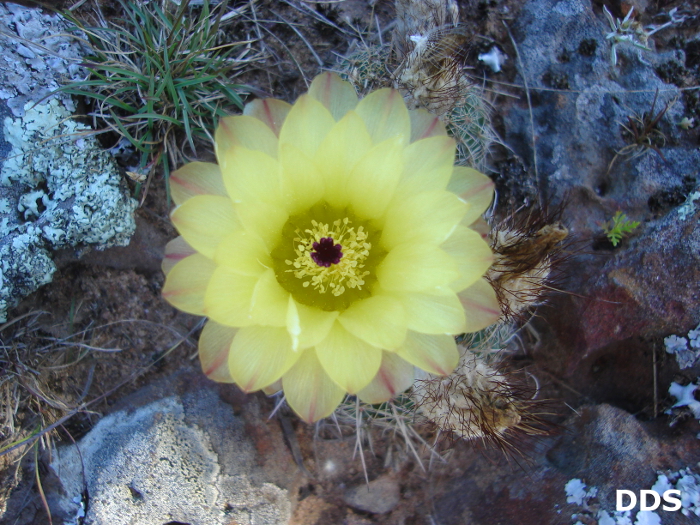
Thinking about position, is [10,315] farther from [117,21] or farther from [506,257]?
[506,257]

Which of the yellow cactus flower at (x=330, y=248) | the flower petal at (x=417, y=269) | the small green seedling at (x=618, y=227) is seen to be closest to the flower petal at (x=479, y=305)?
the yellow cactus flower at (x=330, y=248)

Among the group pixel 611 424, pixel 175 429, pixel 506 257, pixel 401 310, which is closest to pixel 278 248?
pixel 401 310

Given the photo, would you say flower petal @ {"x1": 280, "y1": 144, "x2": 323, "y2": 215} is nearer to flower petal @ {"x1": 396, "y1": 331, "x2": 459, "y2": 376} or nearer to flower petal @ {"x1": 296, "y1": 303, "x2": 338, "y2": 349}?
flower petal @ {"x1": 296, "y1": 303, "x2": 338, "y2": 349}

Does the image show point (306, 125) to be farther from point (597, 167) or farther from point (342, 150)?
point (597, 167)

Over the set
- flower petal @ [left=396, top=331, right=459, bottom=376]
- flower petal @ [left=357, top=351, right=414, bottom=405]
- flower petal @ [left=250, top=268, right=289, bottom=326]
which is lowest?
flower petal @ [left=357, top=351, right=414, bottom=405]

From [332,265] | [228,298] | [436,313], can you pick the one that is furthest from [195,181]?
[436,313]

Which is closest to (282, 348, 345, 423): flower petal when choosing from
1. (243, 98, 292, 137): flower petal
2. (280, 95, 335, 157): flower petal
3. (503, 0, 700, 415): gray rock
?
(280, 95, 335, 157): flower petal
